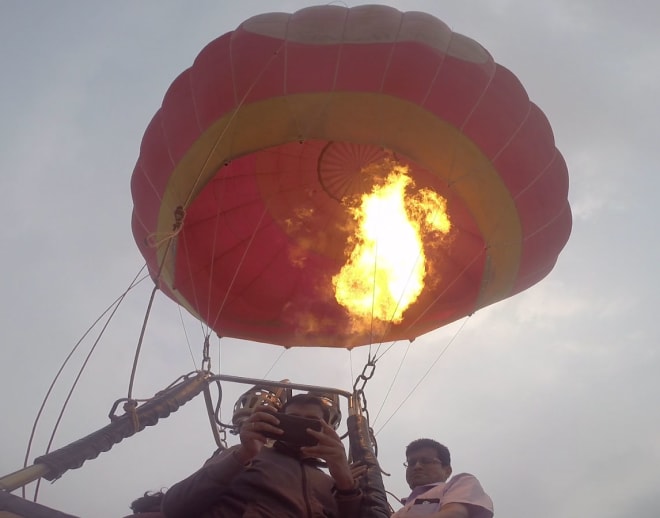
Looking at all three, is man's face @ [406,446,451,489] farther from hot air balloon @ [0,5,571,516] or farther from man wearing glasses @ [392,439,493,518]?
hot air balloon @ [0,5,571,516]

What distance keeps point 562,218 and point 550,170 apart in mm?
514

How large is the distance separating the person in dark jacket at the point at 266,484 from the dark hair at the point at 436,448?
1185mm

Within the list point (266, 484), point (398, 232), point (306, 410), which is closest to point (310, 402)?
point (306, 410)

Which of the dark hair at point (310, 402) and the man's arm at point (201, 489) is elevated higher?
the dark hair at point (310, 402)

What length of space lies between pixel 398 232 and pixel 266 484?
3407 millimetres

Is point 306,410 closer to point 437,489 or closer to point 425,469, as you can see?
point 437,489

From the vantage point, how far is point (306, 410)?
216 cm

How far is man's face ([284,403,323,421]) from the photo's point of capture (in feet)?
7.05

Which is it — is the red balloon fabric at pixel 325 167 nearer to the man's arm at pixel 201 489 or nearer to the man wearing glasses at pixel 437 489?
the man wearing glasses at pixel 437 489

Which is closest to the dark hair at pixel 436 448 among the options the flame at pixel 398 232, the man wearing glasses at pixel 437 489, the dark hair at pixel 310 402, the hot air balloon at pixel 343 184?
the man wearing glasses at pixel 437 489

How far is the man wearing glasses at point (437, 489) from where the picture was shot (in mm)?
2404

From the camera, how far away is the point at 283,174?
5.33 m

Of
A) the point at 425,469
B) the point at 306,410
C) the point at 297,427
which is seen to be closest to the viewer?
the point at 297,427

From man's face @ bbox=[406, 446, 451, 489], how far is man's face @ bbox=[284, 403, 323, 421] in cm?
111
